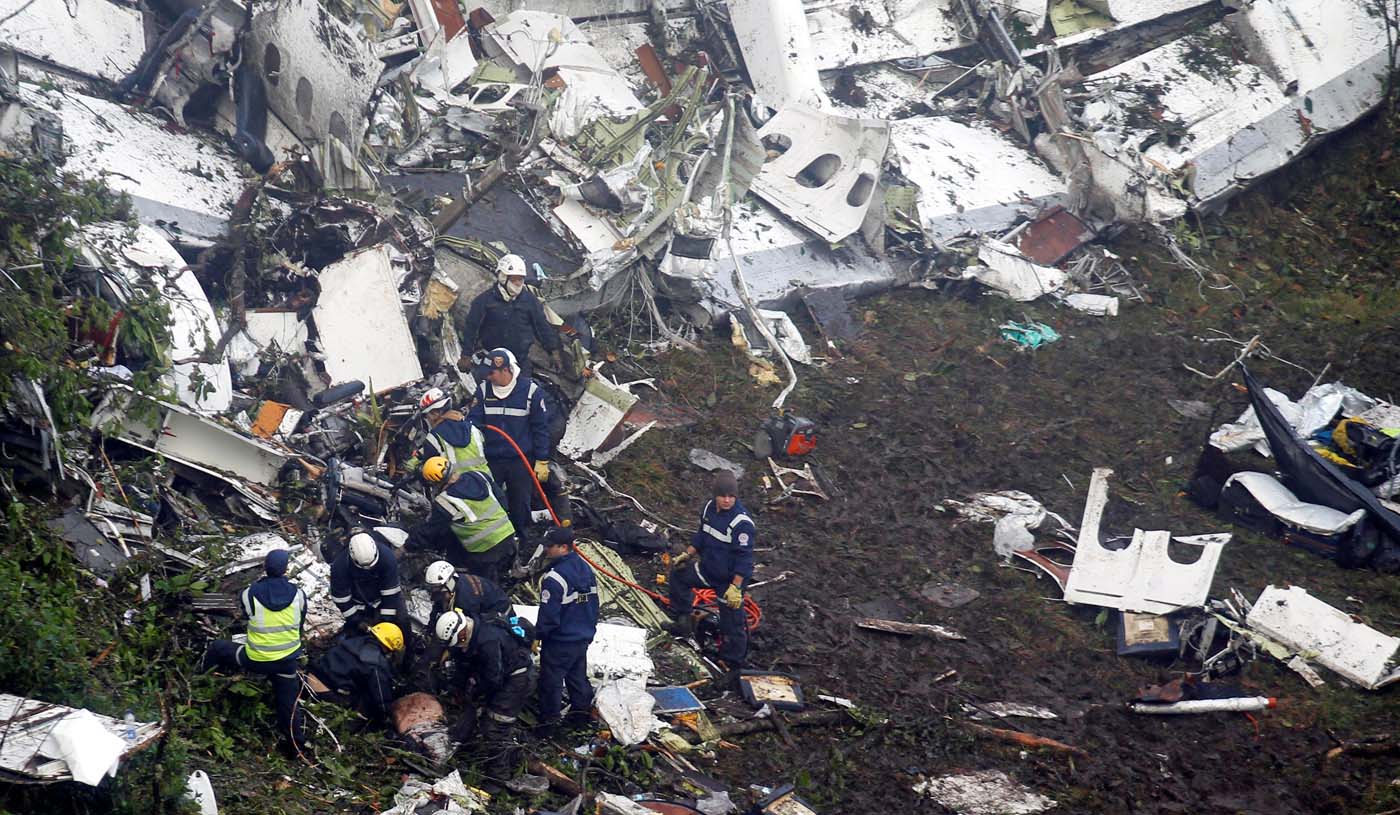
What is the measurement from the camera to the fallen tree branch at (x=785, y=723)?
259 inches

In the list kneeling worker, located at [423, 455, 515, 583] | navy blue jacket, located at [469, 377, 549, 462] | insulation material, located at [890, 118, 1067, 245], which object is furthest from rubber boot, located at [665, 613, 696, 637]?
insulation material, located at [890, 118, 1067, 245]

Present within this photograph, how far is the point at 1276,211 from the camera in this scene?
13.5 meters

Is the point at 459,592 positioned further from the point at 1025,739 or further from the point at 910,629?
the point at 1025,739

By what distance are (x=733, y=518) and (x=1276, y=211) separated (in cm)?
1020

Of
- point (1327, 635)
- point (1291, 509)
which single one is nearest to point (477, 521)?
point (1327, 635)

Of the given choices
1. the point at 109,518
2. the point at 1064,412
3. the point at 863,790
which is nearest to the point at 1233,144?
the point at 1064,412

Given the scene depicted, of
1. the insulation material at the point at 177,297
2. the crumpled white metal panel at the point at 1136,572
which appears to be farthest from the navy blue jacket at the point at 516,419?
the crumpled white metal panel at the point at 1136,572

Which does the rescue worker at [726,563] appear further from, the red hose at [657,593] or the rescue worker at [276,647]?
the rescue worker at [276,647]

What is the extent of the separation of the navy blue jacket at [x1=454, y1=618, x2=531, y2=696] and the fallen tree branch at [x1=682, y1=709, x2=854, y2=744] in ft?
3.85

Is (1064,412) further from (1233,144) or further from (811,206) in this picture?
(1233,144)

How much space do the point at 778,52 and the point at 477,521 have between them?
843 centimetres

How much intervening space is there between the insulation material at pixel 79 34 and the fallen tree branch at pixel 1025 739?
30.9 ft

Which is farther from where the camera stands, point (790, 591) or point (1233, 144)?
point (1233, 144)

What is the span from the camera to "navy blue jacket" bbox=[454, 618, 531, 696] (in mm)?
6066
